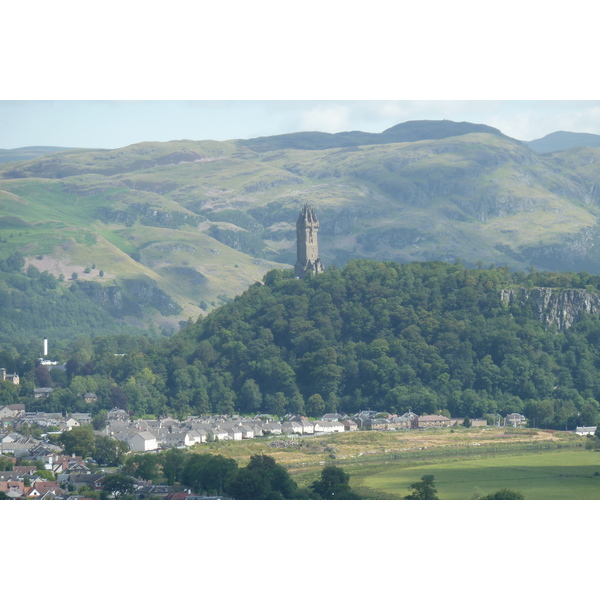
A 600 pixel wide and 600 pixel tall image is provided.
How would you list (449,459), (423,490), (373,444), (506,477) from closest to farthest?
(423,490) → (506,477) → (449,459) → (373,444)

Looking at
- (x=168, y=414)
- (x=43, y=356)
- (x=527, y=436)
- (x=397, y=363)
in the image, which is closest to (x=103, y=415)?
(x=168, y=414)

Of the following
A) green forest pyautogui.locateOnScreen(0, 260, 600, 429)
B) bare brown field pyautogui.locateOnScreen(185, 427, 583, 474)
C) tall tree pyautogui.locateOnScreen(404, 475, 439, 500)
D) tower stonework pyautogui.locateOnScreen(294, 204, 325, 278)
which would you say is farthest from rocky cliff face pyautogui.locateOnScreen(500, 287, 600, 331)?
tall tree pyautogui.locateOnScreen(404, 475, 439, 500)

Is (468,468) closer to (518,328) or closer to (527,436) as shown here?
(527,436)

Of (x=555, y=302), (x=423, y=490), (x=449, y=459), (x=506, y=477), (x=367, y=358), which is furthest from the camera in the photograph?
(x=555, y=302)

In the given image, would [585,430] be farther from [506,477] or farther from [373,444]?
[506,477]

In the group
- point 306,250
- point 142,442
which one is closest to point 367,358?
point 306,250

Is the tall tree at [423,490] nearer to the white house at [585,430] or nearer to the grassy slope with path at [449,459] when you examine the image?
the grassy slope with path at [449,459]

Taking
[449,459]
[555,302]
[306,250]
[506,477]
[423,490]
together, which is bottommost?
[449,459]
